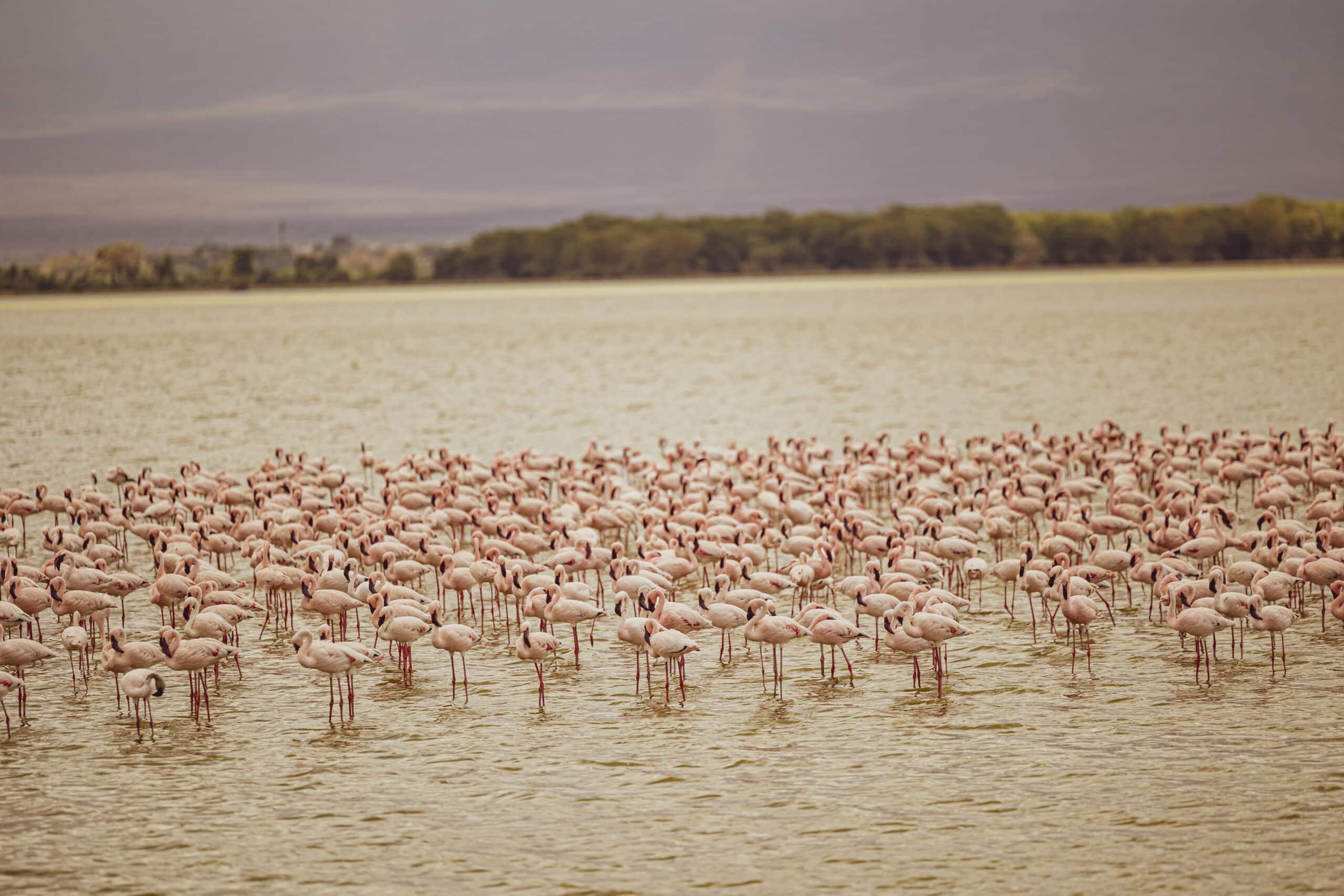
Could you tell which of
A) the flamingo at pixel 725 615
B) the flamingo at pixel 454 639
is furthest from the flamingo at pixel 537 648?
the flamingo at pixel 725 615

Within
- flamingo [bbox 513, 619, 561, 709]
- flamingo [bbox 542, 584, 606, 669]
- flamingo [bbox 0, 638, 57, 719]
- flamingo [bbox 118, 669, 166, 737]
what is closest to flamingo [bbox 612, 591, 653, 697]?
flamingo [bbox 542, 584, 606, 669]

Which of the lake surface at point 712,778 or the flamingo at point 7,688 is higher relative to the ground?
the flamingo at point 7,688

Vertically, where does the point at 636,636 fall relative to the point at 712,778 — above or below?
above

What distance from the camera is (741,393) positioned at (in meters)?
43.2

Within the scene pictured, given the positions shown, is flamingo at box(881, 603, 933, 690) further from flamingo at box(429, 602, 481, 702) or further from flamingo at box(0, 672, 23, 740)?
flamingo at box(0, 672, 23, 740)

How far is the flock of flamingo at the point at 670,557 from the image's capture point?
1261 centimetres

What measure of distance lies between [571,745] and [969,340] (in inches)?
2143

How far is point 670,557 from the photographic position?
15016 mm

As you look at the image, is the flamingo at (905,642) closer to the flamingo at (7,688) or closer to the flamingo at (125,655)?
the flamingo at (125,655)

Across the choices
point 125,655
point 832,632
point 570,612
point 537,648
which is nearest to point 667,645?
point 537,648

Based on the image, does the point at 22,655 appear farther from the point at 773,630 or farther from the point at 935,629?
the point at 935,629

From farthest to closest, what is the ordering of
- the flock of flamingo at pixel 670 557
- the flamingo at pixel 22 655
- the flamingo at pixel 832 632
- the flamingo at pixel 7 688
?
the flock of flamingo at pixel 670 557, the flamingo at pixel 832 632, the flamingo at pixel 22 655, the flamingo at pixel 7 688

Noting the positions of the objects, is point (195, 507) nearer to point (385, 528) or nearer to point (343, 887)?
point (385, 528)

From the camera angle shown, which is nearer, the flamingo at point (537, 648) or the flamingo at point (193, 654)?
the flamingo at point (193, 654)
